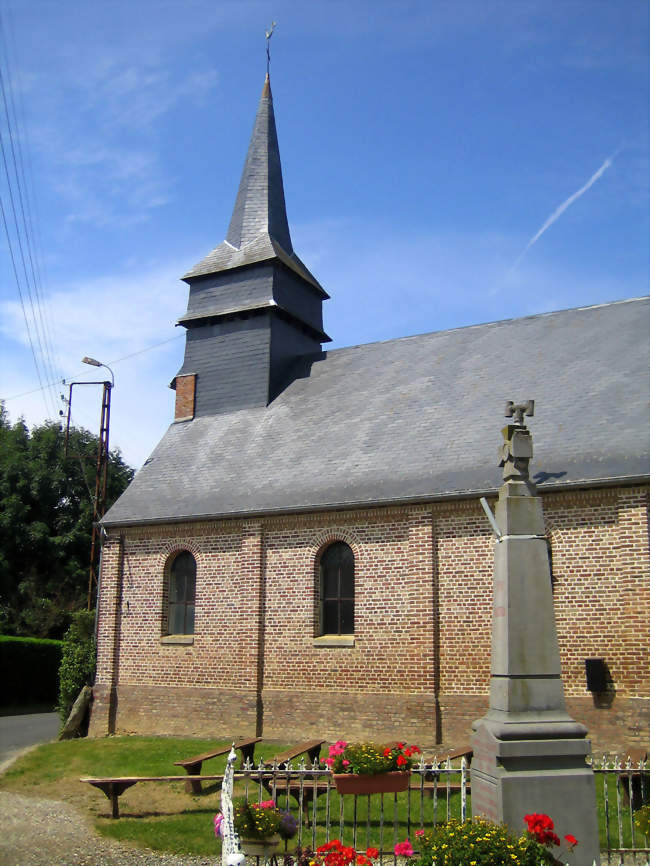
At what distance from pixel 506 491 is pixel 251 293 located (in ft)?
49.1

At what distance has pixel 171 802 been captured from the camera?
36.4 feet

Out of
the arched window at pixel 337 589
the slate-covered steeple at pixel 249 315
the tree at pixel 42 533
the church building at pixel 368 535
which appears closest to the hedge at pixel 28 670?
the tree at pixel 42 533

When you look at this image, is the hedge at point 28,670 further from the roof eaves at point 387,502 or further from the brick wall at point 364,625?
the roof eaves at point 387,502

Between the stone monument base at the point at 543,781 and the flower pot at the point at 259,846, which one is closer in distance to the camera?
the stone monument base at the point at 543,781

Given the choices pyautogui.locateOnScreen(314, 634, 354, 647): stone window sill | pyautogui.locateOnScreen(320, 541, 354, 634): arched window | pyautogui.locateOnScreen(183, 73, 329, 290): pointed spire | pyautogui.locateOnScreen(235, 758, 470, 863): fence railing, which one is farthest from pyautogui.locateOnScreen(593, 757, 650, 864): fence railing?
pyautogui.locateOnScreen(183, 73, 329, 290): pointed spire

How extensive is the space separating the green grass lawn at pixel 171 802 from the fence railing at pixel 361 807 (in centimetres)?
2

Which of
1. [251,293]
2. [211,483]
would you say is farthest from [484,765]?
[251,293]

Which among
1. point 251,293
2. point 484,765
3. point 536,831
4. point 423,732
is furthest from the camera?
point 251,293

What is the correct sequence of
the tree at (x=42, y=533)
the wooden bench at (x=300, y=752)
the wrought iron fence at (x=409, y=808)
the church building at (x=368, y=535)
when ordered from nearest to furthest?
the wrought iron fence at (x=409, y=808)
the wooden bench at (x=300, y=752)
the church building at (x=368, y=535)
the tree at (x=42, y=533)

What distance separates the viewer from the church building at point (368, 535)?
1327 cm

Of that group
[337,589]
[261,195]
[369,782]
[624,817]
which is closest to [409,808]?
[369,782]

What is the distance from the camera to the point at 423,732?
14.0 meters

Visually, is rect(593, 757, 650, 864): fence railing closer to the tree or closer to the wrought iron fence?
the wrought iron fence

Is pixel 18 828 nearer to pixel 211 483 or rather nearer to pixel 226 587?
pixel 226 587
